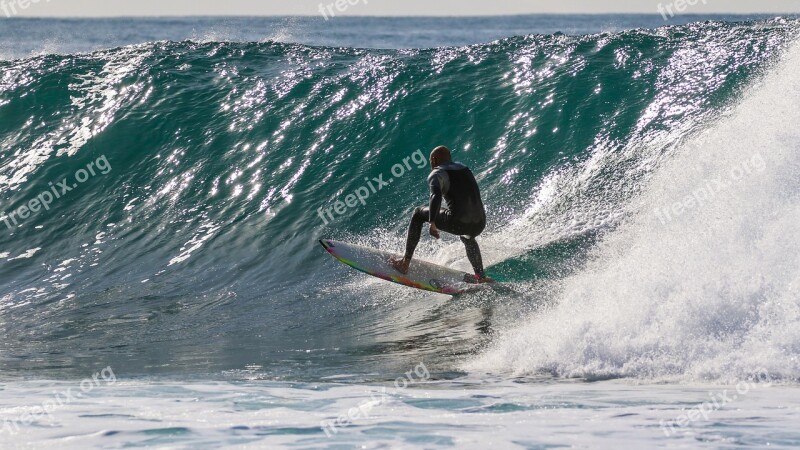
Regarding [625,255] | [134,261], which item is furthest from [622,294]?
[134,261]

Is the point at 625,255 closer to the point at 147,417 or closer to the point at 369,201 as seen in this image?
the point at 369,201

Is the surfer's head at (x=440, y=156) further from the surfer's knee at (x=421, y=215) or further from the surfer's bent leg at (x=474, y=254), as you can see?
the surfer's bent leg at (x=474, y=254)

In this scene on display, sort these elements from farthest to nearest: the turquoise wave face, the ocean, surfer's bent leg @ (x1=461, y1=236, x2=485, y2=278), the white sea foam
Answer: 1. surfer's bent leg @ (x1=461, y1=236, x2=485, y2=278)
2. the turquoise wave face
3. the white sea foam
4. the ocean

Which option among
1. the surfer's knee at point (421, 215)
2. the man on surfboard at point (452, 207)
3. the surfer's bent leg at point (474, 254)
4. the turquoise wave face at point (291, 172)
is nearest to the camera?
the turquoise wave face at point (291, 172)

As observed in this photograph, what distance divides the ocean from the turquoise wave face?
5 centimetres

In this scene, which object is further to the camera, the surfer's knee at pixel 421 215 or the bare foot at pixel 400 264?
the bare foot at pixel 400 264

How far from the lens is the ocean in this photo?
251 inches

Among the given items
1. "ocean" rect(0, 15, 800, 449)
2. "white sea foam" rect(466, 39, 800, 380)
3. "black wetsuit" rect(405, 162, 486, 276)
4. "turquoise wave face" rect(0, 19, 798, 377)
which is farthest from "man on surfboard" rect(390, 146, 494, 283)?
"white sea foam" rect(466, 39, 800, 380)

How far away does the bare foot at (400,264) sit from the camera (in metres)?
10.2

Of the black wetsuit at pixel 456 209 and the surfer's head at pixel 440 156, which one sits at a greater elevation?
the surfer's head at pixel 440 156

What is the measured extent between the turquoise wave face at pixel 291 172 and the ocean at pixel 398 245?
53mm

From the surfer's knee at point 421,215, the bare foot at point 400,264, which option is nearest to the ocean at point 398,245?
the bare foot at point 400,264

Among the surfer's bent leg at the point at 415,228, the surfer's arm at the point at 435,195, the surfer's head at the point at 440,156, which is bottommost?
the surfer's bent leg at the point at 415,228

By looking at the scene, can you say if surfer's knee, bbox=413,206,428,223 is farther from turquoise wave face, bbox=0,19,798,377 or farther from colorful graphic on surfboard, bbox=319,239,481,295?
turquoise wave face, bbox=0,19,798,377
